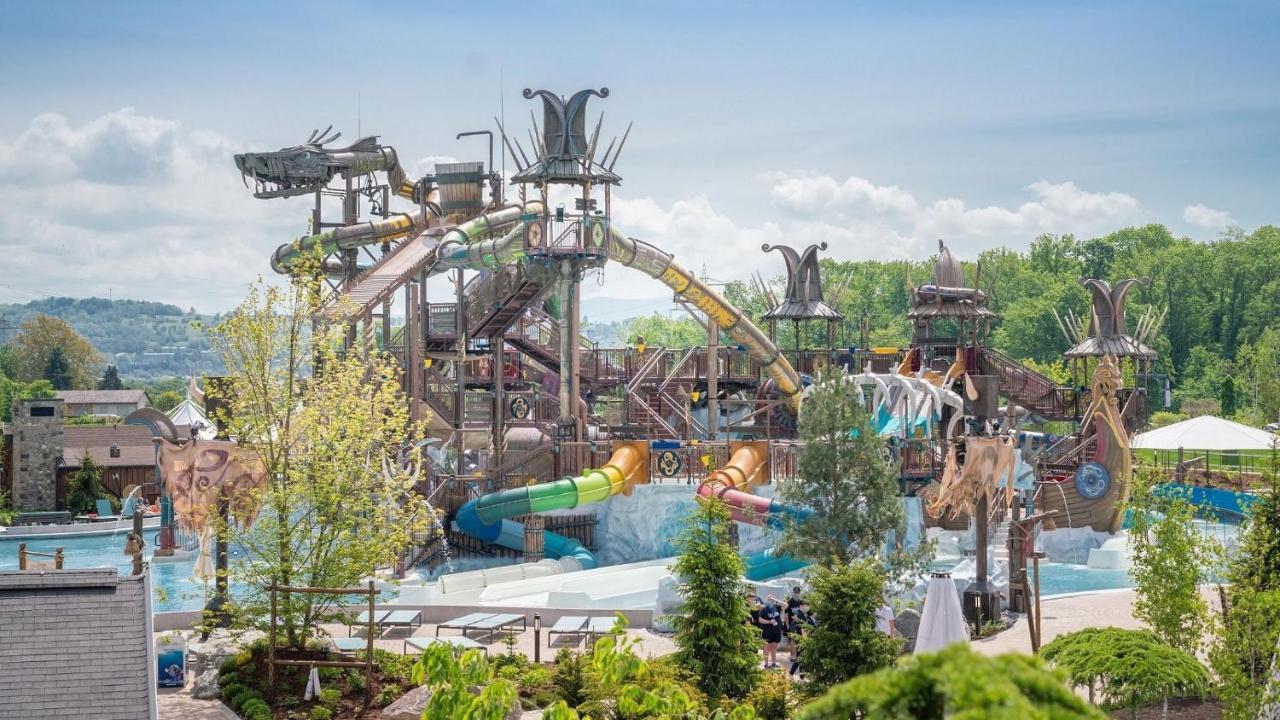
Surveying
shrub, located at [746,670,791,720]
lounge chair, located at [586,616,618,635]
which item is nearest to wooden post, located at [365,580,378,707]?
lounge chair, located at [586,616,618,635]

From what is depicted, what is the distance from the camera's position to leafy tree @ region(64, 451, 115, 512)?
46031 millimetres

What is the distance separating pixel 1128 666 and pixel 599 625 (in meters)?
9.27

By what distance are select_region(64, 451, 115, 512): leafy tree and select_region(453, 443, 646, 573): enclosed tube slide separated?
60.7 feet

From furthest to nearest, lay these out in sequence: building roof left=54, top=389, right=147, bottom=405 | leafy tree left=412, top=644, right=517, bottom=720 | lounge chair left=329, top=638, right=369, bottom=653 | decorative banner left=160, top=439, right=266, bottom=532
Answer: building roof left=54, top=389, right=147, bottom=405, decorative banner left=160, top=439, right=266, bottom=532, lounge chair left=329, top=638, right=369, bottom=653, leafy tree left=412, top=644, right=517, bottom=720

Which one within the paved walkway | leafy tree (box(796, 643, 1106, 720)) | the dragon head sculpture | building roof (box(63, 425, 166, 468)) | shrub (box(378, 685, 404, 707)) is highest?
the dragon head sculpture

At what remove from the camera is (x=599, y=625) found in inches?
878

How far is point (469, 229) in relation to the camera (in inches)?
1448

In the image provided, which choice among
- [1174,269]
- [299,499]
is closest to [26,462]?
[299,499]

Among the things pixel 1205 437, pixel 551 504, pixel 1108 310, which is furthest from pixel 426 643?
pixel 1108 310

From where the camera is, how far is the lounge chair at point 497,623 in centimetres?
2245

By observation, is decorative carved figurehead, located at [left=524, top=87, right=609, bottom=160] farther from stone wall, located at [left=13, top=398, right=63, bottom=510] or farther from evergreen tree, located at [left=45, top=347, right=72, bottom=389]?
evergreen tree, located at [left=45, top=347, right=72, bottom=389]

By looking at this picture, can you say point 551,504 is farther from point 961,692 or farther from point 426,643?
point 961,692

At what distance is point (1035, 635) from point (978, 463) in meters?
6.26

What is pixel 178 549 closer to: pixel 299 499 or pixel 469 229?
pixel 469 229
